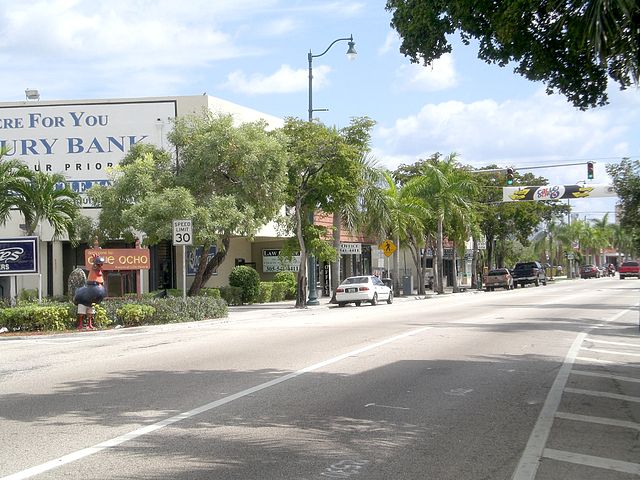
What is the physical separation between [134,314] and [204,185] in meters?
7.49

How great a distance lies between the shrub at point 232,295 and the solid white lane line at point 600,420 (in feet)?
91.2

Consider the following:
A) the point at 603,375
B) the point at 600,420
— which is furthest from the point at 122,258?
the point at 600,420

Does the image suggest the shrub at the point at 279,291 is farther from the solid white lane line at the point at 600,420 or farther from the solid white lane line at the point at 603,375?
the solid white lane line at the point at 600,420

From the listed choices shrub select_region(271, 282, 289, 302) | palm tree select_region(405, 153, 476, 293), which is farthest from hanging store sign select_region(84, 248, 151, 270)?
palm tree select_region(405, 153, 476, 293)

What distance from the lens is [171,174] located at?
29.3 meters

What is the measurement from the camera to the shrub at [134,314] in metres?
22.5

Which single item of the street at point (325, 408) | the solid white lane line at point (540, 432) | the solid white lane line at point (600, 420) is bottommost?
the solid white lane line at point (600, 420)

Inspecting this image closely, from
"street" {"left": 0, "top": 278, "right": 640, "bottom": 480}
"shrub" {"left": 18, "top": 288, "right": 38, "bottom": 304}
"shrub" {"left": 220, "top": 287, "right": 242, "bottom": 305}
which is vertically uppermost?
"shrub" {"left": 18, "top": 288, "right": 38, "bottom": 304}

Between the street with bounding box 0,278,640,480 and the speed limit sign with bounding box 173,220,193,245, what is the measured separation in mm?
6003

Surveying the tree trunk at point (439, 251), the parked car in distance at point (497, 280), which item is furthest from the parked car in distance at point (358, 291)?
the parked car in distance at point (497, 280)

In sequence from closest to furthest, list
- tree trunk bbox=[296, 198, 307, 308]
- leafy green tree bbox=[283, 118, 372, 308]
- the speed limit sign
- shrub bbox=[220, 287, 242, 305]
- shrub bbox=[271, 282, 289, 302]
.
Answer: the speed limit sign < leafy green tree bbox=[283, 118, 372, 308] < tree trunk bbox=[296, 198, 307, 308] < shrub bbox=[220, 287, 242, 305] < shrub bbox=[271, 282, 289, 302]

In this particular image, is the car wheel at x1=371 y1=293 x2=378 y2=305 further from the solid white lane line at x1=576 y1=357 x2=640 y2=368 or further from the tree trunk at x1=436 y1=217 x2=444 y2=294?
the solid white lane line at x1=576 y1=357 x2=640 y2=368

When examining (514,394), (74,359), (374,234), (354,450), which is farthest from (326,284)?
(354,450)

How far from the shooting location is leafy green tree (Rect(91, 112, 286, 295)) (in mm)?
26375
